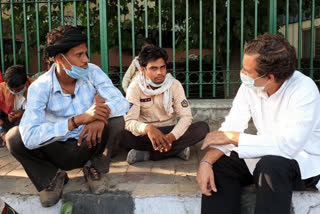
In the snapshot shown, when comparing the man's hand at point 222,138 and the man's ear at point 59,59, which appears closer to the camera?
the man's hand at point 222,138

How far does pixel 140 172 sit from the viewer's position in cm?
314

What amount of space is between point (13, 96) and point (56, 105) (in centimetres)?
135

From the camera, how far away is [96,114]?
8.25 ft

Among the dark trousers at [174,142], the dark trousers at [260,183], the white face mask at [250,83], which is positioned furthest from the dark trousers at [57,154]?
the white face mask at [250,83]

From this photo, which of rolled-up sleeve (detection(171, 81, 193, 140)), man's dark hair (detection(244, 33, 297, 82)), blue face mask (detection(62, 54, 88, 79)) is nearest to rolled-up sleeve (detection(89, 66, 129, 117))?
blue face mask (detection(62, 54, 88, 79))

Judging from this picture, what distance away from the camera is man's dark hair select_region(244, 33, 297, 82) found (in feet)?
7.32

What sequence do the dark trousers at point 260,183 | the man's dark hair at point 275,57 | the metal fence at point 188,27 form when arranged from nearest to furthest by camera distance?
the dark trousers at point 260,183, the man's dark hair at point 275,57, the metal fence at point 188,27

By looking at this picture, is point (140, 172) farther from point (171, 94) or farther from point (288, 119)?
point (288, 119)

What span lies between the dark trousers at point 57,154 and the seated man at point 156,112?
0.57m

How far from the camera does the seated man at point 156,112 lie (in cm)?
337

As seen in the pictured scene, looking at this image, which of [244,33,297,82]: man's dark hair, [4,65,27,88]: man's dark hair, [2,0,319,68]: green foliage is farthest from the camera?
[2,0,319,68]: green foliage

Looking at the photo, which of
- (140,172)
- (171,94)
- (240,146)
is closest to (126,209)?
(140,172)

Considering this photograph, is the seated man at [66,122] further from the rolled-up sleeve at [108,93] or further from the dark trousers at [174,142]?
the dark trousers at [174,142]

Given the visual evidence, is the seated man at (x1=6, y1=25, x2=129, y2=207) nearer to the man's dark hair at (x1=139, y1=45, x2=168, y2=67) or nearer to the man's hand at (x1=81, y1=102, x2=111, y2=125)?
the man's hand at (x1=81, y1=102, x2=111, y2=125)
